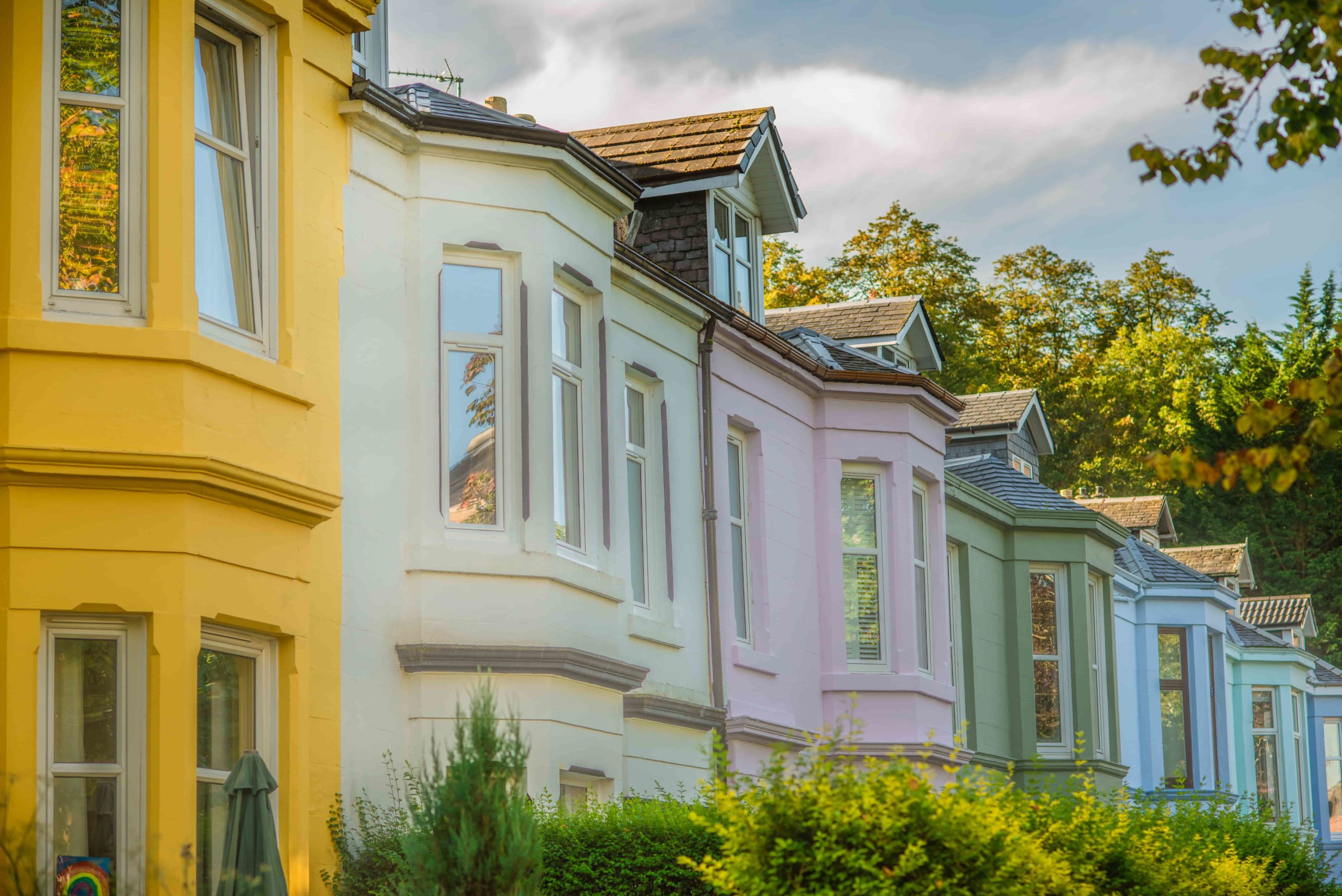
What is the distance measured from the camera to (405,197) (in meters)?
12.2

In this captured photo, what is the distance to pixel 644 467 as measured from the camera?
1527 cm

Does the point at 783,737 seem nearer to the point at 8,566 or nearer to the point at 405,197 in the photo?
the point at 405,197

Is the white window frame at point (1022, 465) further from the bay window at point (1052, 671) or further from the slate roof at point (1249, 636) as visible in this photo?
the bay window at point (1052, 671)

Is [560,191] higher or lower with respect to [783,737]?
higher

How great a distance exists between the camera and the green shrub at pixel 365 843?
404 inches

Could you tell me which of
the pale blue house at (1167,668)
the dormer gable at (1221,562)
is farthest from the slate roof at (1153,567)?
the dormer gable at (1221,562)

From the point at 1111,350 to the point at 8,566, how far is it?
44.2 m

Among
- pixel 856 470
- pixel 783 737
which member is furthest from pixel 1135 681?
pixel 783 737

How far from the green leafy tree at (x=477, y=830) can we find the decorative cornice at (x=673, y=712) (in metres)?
6.00

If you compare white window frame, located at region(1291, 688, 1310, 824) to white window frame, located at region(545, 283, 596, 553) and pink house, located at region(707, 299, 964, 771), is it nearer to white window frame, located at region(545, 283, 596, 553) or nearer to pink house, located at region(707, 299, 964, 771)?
pink house, located at region(707, 299, 964, 771)

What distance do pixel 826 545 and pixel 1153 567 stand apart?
13197 mm

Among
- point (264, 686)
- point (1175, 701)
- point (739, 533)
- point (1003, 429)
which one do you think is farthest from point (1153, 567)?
point (264, 686)

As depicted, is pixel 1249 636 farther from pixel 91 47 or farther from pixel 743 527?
pixel 91 47

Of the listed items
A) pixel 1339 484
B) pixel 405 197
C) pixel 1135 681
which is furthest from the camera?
pixel 1339 484
